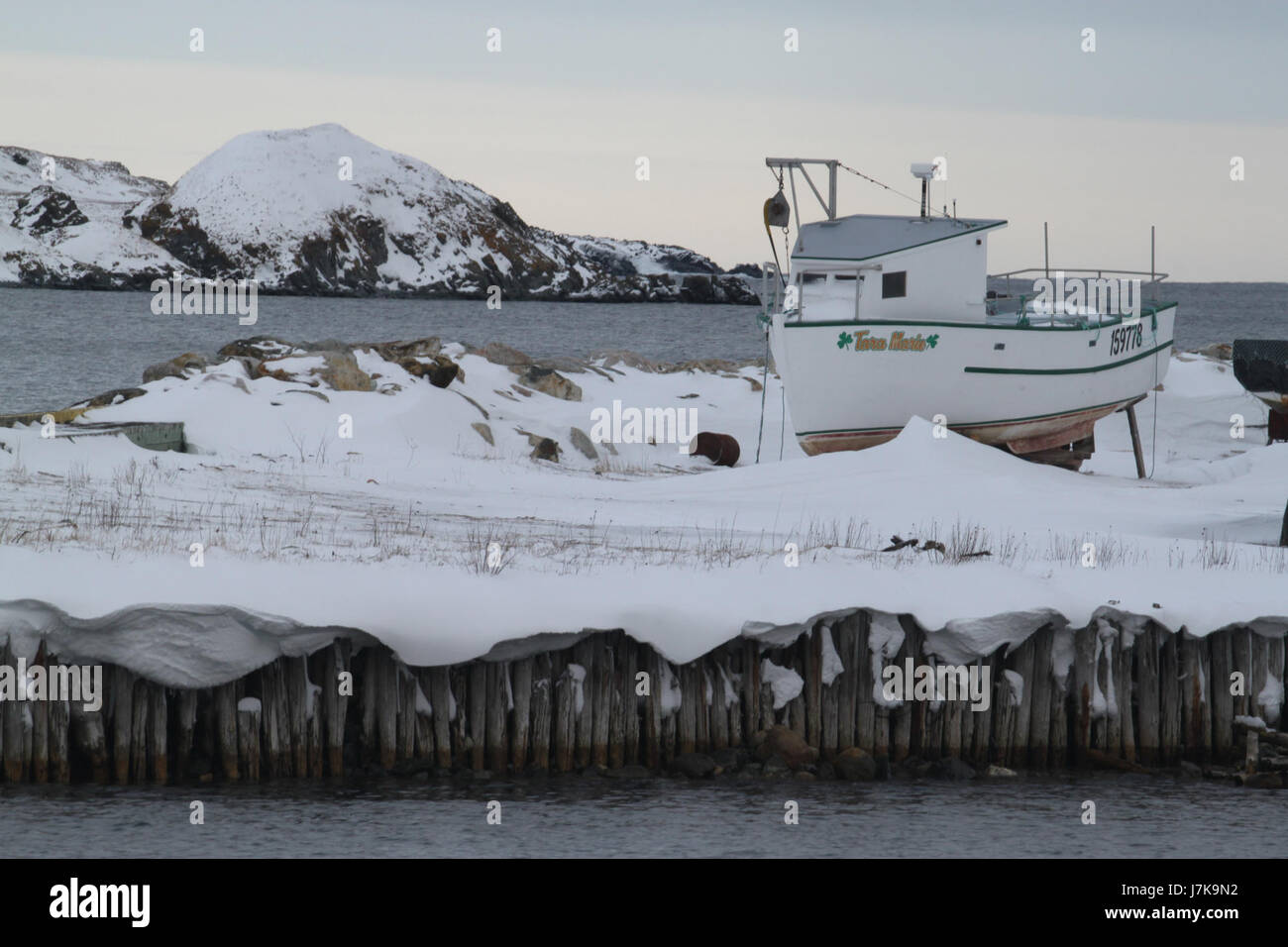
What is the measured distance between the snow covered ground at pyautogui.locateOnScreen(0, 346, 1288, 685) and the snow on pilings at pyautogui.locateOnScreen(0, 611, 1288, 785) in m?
0.32

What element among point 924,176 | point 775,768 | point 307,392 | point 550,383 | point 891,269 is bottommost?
point 775,768

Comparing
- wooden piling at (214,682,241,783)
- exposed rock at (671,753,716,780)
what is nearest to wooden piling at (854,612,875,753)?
exposed rock at (671,753,716,780)

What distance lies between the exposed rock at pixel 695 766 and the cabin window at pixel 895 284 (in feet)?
54.9

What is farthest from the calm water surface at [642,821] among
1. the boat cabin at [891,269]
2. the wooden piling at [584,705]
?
the boat cabin at [891,269]

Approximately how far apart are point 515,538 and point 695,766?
15.6 ft

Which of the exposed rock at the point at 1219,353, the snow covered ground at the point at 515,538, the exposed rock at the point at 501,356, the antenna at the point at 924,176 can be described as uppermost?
the antenna at the point at 924,176

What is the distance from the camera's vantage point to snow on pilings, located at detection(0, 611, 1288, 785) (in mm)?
12734

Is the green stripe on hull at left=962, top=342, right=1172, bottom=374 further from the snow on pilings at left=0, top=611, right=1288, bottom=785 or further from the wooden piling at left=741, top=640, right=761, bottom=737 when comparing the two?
the wooden piling at left=741, top=640, right=761, bottom=737

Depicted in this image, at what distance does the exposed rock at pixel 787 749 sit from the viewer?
13.4 meters

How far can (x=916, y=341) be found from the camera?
A: 90.1 ft

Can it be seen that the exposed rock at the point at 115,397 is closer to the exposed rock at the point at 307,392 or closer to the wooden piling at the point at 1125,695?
the exposed rock at the point at 307,392

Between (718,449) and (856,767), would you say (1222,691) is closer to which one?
(856,767)

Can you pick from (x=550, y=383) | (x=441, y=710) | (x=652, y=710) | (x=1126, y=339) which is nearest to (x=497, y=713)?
(x=441, y=710)
